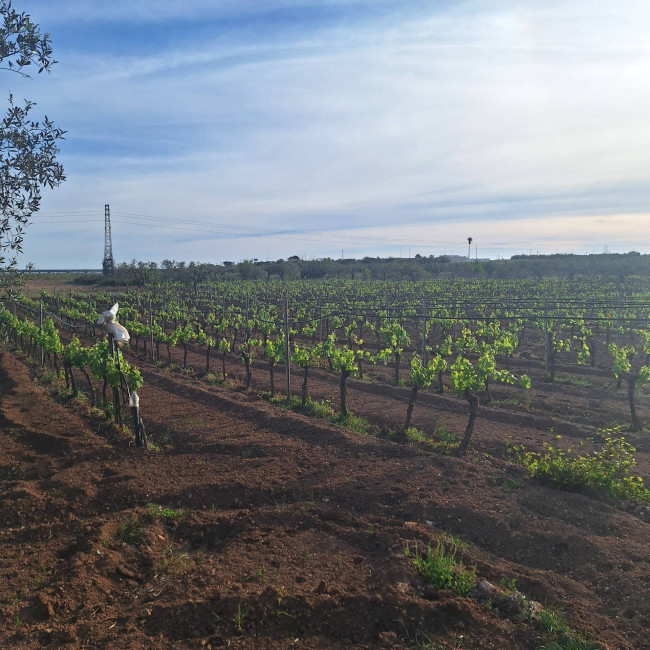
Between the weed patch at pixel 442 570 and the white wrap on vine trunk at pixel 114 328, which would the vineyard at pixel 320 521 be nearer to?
the weed patch at pixel 442 570

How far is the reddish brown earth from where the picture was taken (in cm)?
481

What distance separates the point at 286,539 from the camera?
6.43 metres

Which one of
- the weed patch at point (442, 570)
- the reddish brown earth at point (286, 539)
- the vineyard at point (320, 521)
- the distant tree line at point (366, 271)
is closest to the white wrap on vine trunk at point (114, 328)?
the vineyard at point (320, 521)

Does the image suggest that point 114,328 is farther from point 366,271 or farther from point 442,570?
point 366,271

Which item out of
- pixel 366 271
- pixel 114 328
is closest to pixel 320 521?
pixel 114 328

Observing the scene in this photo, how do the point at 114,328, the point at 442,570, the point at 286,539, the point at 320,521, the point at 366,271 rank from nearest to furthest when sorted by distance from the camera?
the point at 442,570
the point at 286,539
the point at 320,521
the point at 114,328
the point at 366,271

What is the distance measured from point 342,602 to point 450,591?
1006 mm

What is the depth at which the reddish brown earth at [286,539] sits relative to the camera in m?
4.81

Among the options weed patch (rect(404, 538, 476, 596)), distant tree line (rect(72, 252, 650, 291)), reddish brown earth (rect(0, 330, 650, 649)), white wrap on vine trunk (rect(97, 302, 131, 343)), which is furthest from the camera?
distant tree line (rect(72, 252, 650, 291))

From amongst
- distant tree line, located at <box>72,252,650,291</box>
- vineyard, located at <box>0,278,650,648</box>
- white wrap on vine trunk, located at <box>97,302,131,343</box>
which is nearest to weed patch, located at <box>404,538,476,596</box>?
vineyard, located at <box>0,278,650,648</box>

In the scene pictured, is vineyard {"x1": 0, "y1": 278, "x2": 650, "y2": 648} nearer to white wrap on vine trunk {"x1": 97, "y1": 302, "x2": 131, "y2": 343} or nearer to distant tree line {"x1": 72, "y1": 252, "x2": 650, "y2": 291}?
white wrap on vine trunk {"x1": 97, "y1": 302, "x2": 131, "y2": 343}

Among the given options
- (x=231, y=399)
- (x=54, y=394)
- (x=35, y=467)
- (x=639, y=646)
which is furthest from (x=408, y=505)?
(x=54, y=394)

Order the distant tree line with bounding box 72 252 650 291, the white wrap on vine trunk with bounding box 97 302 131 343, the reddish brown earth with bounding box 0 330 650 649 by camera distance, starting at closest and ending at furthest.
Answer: the reddish brown earth with bounding box 0 330 650 649 < the white wrap on vine trunk with bounding box 97 302 131 343 < the distant tree line with bounding box 72 252 650 291

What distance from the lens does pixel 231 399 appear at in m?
13.8
